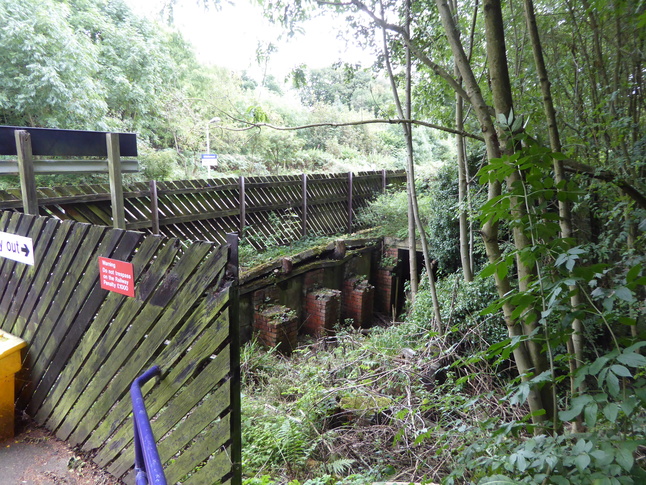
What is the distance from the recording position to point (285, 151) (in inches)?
593

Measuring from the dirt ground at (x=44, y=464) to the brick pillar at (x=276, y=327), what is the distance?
10.8 feet

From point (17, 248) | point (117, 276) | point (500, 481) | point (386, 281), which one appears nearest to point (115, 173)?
point (17, 248)

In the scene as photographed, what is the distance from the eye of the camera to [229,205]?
24.6ft

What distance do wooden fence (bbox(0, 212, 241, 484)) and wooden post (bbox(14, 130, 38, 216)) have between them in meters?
0.17

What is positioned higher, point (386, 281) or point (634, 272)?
point (634, 272)

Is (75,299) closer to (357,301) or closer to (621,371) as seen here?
(621,371)

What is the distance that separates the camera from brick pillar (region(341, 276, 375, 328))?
7.71m

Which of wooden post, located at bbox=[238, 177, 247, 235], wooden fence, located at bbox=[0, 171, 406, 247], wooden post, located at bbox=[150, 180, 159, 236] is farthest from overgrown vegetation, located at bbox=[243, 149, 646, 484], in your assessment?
wooden post, located at bbox=[238, 177, 247, 235]

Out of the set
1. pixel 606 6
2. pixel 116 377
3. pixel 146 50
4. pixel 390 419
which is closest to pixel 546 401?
pixel 390 419

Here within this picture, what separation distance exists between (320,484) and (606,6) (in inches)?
140

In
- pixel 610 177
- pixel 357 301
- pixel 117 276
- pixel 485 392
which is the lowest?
pixel 357 301

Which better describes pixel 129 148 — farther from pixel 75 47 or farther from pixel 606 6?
pixel 75 47

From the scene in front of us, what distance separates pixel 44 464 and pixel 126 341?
3.48 feet

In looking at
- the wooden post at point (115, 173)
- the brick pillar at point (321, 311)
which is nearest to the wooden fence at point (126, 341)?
the wooden post at point (115, 173)
